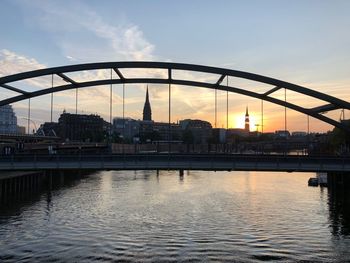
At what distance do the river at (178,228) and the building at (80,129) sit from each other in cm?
11852

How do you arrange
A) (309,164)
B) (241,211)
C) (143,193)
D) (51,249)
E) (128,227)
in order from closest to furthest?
(51,249) < (309,164) < (128,227) < (241,211) < (143,193)

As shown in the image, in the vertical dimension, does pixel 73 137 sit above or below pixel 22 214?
above

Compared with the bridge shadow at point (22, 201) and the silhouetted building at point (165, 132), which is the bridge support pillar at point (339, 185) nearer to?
the bridge shadow at point (22, 201)

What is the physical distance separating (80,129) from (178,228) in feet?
497

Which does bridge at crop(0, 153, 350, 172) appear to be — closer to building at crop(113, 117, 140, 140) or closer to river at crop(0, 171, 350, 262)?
river at crop(0, 171, 350, 262)

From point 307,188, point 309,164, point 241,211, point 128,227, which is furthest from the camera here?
point 307,188

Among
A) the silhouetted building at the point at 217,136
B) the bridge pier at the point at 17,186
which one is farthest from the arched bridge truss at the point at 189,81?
the silhouetted building at the point at 217,136

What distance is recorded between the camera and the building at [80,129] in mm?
175375

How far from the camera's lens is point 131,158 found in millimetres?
34281

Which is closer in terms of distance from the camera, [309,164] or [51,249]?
[51,249]

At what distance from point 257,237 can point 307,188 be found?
36452 mm

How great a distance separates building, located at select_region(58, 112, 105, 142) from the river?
11852 cm

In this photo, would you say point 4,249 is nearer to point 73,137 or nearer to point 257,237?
point 257,237

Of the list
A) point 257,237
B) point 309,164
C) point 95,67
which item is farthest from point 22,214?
point 309,164
